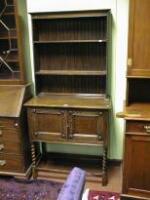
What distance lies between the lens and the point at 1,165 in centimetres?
251

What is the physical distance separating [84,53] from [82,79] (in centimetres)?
28

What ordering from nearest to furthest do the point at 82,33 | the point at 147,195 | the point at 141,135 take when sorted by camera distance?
1. the point at 141,135
2. the point at 147,195
3. the point at 82,33

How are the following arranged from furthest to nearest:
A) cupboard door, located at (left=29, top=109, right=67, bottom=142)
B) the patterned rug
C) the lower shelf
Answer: the lower shelf → cupboard door, located at (left=29, top=109, right=67, bottom=142) → the patterned rug

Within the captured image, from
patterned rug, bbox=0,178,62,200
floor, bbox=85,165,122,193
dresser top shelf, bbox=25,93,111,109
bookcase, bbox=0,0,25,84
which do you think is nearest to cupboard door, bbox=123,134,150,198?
floor, bbox=85,165,122,193

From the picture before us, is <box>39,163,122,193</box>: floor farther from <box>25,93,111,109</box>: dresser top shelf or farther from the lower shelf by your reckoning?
<box>25,93,111,109</box>: dresser top shelf

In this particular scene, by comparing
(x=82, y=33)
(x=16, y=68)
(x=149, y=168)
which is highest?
(x=82, y=33)

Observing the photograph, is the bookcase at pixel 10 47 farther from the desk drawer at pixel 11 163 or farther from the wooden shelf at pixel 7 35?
the desk drawer at pixel 11 163

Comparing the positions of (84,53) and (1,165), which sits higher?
(84,53)

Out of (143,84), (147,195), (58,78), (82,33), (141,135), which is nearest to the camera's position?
(141,135)

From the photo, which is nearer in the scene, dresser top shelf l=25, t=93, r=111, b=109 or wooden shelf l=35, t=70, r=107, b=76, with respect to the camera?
dresser top shelf l=25, t=93, r=111, b=109

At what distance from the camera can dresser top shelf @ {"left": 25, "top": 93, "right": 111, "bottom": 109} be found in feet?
7.52

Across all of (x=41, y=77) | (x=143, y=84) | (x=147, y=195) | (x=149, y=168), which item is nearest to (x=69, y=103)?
(x=41, y=77)

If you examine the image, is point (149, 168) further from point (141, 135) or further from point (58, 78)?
point (58, 78)

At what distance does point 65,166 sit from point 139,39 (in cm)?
162
